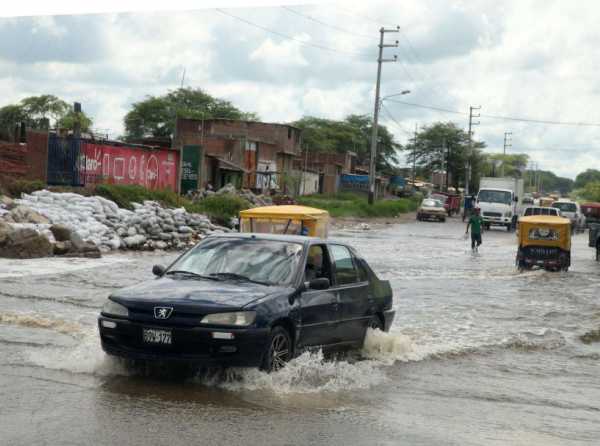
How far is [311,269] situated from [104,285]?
9.69 metres

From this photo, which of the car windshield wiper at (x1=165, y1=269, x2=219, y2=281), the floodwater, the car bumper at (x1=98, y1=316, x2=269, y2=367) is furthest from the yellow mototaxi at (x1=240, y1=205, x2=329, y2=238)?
the car bumper at (x1=98, y1=316, x2=269, y2=367)

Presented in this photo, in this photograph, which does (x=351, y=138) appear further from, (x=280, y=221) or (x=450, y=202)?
(x=280, y=221)

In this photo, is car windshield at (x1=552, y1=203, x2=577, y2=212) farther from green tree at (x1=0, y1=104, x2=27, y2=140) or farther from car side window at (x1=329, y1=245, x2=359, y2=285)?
green tree at (x1=0, y1=104, x2=27, y2=140)

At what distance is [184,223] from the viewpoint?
31.8 metres

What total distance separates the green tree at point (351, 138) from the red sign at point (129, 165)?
70.3m

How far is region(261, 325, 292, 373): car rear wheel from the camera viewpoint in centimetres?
847

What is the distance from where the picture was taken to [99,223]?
93.2ft

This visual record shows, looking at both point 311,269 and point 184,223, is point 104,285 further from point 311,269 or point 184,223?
point 184,223

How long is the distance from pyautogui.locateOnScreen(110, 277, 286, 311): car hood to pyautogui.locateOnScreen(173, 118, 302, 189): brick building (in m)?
50.2

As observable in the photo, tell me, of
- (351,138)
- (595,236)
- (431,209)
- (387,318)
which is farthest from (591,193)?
(387,318)

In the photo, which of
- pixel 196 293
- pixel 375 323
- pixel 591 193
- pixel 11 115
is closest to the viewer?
pixel 196 293

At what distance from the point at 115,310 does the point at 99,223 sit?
20.3 m

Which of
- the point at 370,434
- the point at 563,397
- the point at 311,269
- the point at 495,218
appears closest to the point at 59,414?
the point at 370,434

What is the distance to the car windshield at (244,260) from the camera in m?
9.37
